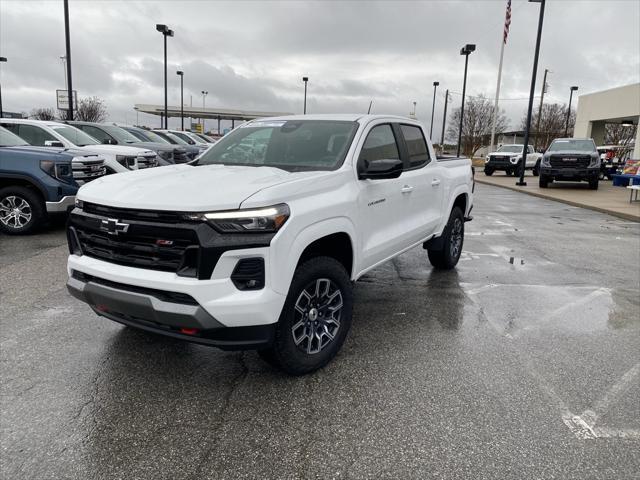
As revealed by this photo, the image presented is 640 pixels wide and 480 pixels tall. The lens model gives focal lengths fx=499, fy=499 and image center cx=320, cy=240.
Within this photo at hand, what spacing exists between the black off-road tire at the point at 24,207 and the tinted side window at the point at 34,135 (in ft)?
8.11

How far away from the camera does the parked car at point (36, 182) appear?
7.67 m

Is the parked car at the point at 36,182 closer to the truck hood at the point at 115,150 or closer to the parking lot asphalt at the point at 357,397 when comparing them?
the truck hood at the point at 115,150

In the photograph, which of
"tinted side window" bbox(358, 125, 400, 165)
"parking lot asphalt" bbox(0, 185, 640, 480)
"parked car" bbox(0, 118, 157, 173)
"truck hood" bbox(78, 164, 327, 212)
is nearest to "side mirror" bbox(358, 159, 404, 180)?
"tinted side window" bbox(358, 125, 400, 165)

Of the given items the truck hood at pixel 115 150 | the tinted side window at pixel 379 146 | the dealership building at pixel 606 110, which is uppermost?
the dealership building at pixel 606 110

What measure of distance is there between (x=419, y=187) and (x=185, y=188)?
263 cm

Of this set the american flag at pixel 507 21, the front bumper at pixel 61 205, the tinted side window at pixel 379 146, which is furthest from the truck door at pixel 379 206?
the american flag at pixel 507 21

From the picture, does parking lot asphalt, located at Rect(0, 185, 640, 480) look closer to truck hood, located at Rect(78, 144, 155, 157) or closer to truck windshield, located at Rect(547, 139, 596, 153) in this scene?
truck hood, located at Rect(78, 144, 155, 157)

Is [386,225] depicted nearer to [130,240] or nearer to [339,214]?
[339,214]

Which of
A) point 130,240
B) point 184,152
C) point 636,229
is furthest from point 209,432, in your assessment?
point 184,152

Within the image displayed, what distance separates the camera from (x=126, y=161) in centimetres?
963

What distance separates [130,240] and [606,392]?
10.9 ft

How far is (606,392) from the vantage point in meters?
3.40

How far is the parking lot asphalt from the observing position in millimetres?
2600

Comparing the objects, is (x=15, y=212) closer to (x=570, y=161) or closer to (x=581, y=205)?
(x=581, y=205)
